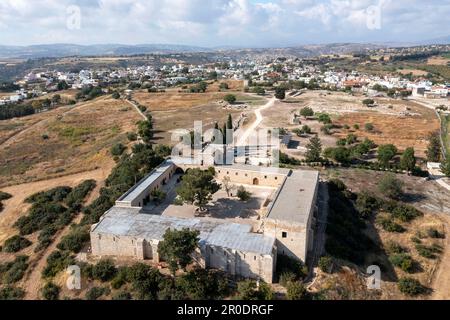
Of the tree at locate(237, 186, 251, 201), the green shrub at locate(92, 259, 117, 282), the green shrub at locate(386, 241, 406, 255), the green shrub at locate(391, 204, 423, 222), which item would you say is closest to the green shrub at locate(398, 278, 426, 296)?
the green shrub at locate(386, 241, 406, 255)

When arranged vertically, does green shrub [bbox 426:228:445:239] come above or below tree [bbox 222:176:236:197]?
below

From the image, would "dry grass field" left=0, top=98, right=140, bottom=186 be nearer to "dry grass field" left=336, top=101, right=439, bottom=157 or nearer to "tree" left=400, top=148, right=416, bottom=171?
"tree" left=400, top=148, right=416, bottom=171

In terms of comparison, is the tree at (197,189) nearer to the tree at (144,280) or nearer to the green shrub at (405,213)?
the tree at (144,280)

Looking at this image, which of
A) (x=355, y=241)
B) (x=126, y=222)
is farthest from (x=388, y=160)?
(x=126, y=222)

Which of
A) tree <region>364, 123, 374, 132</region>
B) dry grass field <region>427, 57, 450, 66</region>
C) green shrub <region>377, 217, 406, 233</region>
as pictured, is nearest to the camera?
green shrub <region>377, 217, 406, 233</region>

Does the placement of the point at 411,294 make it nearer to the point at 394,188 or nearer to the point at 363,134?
the point at 394,188
